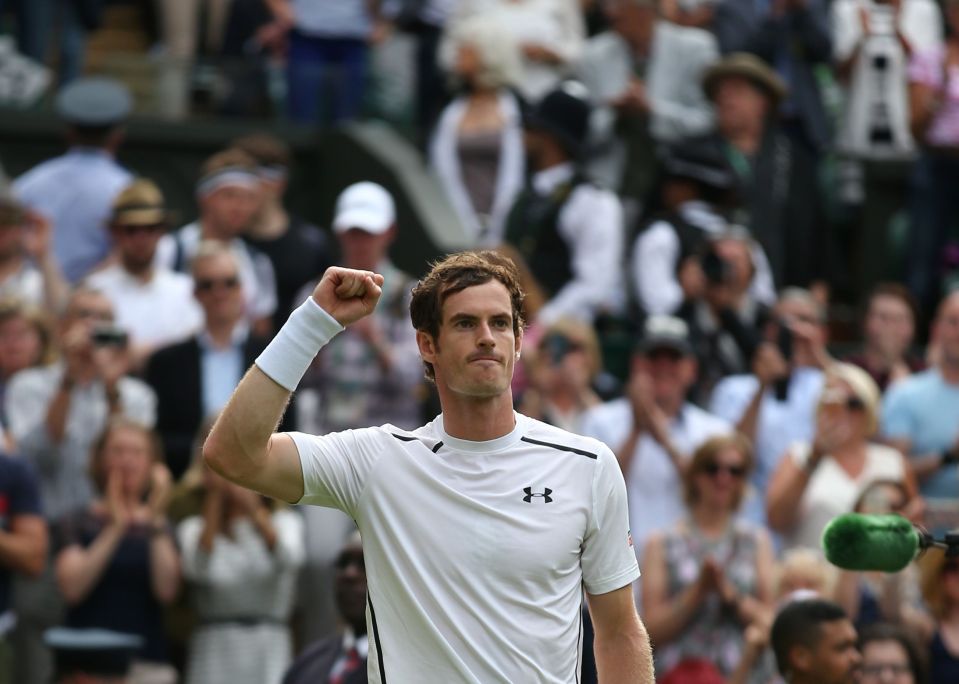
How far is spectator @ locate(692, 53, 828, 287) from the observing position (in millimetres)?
12977

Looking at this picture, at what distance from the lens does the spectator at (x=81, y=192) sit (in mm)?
12109

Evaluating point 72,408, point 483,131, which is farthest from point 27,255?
point 483,131

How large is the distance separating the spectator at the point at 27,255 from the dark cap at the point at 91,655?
258 cm

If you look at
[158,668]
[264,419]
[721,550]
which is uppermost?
[264,419]

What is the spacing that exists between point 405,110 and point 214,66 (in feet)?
4.44

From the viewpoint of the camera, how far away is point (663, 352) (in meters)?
10.8

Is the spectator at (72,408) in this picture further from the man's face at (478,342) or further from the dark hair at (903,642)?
the man's face at (478,342)

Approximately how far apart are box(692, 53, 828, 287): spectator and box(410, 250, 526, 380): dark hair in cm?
713

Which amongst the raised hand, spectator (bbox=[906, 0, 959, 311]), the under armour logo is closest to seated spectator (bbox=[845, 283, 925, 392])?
spectator (bbox=[906, 0, 959, 311])

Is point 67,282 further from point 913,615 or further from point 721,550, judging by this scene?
point 913,615

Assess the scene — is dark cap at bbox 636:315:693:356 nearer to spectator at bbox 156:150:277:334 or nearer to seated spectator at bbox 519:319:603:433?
seated spectator at bbox 519:319:603:433

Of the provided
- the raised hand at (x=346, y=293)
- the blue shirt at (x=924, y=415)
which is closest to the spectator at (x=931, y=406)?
the blue shirt at (x=924, y=415)

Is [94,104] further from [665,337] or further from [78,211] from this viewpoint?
[665,337]

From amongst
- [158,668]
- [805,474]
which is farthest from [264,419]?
A: [805,474]
